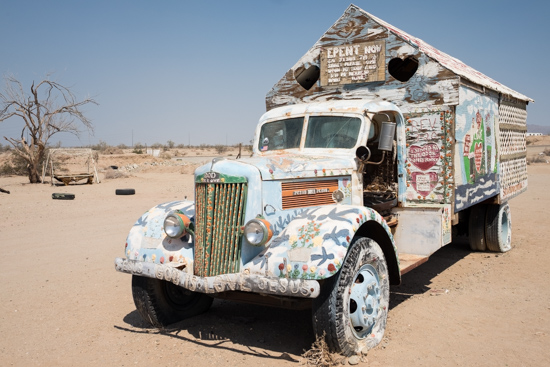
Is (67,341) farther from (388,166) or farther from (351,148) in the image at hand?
(388,166)

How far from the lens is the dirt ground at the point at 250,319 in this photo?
4.61 metres

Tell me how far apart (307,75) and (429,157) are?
7.51ft

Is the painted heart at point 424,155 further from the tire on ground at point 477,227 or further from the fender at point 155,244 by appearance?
the fender at point 155,244

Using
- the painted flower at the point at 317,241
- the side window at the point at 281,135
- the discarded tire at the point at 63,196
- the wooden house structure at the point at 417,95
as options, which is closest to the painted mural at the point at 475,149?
the wooden house structure at the point at 417,95

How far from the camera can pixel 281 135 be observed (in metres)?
6.28

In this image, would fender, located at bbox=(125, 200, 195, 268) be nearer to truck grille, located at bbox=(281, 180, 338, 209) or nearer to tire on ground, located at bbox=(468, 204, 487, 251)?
truck grille, located at bbox=(281, 180, 338, 209)

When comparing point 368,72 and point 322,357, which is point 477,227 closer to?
point 368,72

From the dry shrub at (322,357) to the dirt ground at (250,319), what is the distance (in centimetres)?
18

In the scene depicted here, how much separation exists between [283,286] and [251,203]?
0.87 metres

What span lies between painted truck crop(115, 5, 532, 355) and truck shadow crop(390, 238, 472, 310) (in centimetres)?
50

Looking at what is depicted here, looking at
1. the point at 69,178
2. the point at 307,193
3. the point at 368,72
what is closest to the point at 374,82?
the point at 368,72

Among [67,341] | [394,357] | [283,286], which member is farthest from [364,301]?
[67,341]

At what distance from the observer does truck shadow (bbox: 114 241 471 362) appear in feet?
15.8

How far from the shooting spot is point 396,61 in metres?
7.43
